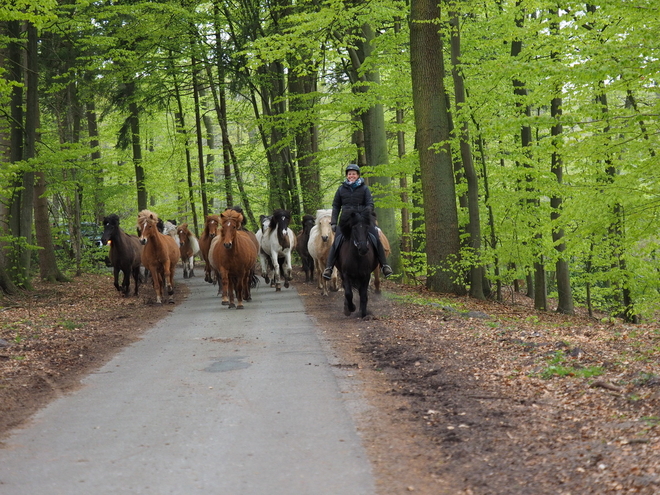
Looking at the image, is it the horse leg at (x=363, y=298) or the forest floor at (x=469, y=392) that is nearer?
the forest floor at (x=469, y=392)

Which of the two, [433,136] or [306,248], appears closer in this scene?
[433,136]

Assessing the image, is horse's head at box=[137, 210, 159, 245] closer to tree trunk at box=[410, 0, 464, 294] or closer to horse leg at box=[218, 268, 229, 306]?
horse leg at box=[218, 268, 229, 306]

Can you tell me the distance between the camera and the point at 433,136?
671 inches

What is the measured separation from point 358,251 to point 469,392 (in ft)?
19.9

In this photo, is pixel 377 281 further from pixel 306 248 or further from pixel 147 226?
pixel 306 248

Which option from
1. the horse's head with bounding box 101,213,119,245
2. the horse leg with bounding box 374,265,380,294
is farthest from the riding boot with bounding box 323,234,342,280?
the horse's head with bounding box 101,213,119,245

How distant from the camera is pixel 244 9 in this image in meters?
29.6

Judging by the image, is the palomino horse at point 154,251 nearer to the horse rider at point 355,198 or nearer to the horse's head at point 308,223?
the horse rider at point 355,198

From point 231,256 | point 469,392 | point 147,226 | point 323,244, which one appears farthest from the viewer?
point 323,244

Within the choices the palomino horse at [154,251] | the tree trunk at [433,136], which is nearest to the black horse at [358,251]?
the tree trunk at [433,136]

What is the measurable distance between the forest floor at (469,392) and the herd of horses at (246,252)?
1.09 meters

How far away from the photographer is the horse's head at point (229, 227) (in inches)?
627

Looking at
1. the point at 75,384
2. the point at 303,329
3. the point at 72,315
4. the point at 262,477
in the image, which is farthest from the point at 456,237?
the point at 262,477

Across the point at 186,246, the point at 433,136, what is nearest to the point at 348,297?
the point at 433,136
